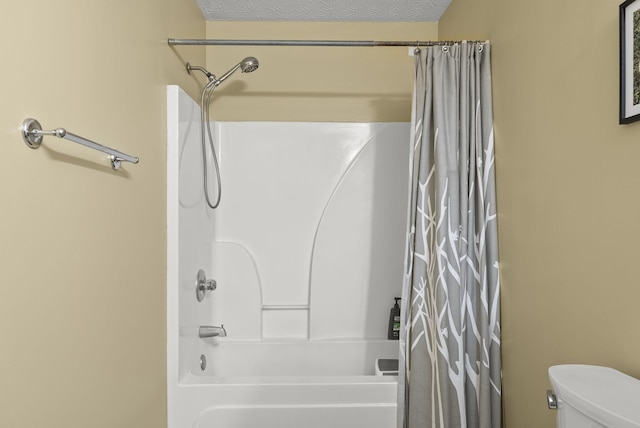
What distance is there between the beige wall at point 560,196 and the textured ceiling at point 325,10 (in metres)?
0.81

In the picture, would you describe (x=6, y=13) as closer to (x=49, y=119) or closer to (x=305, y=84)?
(x=49, y=119)

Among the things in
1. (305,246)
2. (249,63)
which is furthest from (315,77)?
(305,246)

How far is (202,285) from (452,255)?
50.6 inches

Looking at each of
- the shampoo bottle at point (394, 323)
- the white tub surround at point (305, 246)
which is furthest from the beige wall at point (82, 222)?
the shampoo bottle at point (394, 323)

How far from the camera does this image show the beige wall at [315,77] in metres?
2.98

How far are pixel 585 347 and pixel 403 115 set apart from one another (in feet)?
6.29

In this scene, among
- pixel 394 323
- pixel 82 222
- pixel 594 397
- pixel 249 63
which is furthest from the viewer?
pixel 394 323

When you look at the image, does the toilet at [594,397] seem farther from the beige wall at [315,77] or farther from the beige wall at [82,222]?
the beige wall at [315,77]

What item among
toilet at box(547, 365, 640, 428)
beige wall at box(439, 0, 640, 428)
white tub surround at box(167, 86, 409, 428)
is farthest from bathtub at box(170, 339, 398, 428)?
toilet at box(547, 365, 640, 428)

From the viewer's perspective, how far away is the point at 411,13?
2.88 metres

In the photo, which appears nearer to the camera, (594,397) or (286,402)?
(594,397)

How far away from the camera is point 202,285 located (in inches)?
97.7

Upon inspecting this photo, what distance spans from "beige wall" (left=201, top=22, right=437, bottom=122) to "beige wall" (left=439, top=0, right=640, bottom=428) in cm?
96

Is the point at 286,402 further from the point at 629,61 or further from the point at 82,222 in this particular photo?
the point at 629,61
